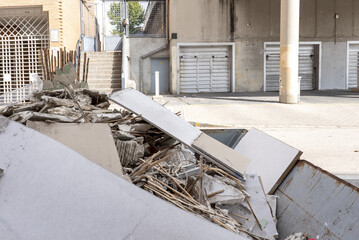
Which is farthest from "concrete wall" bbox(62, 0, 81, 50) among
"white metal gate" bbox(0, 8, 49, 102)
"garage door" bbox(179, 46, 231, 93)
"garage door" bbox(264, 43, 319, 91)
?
"garage door" bbox(264, 43, 319, 91)

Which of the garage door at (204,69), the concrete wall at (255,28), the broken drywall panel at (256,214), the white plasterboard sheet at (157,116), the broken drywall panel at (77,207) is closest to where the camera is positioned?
the broken drywall panel at (77,207)

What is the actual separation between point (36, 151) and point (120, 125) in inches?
56.9

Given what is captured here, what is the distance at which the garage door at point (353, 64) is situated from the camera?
80.3 feet

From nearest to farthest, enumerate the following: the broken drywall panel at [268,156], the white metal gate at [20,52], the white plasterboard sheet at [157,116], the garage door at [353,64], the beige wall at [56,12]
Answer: the white plasterboard sheet at [157,116] → the broken drywall panel at [268,156] → the white metal gate at [20,52] → the beige wall at [56,12] → the garage door at [353,64]

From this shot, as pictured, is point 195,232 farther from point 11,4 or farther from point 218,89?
point 218,89

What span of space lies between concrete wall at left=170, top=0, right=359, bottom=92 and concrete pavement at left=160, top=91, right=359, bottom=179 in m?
7.94

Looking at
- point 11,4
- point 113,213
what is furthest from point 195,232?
point 11,4

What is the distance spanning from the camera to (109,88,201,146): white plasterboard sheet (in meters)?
2.88

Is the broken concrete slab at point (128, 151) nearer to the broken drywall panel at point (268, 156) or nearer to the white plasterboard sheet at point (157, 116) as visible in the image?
the white plasterboard sheet at point (157, 116)

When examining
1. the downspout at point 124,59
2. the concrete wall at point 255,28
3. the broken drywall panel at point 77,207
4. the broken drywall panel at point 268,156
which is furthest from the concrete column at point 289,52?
the broken drywall panel at point 77,207

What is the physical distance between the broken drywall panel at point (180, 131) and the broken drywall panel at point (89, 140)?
22.2 inches

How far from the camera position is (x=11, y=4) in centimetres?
1864

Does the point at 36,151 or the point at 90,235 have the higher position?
the point at 36,151

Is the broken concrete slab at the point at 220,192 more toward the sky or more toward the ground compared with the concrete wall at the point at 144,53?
more toward the ground
